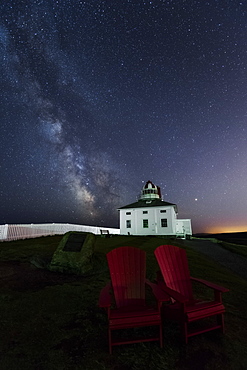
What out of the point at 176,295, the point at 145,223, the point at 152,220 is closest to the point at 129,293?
the point at 176,295

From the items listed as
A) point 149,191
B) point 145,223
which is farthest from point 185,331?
point 149,191

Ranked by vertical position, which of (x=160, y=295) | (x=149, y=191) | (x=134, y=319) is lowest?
(x=134, y=319)

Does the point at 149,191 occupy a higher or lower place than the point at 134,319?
higher

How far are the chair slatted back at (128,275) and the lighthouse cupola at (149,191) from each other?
27672 mm

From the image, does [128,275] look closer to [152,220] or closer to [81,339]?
[81,339]

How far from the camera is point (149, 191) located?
105 ft

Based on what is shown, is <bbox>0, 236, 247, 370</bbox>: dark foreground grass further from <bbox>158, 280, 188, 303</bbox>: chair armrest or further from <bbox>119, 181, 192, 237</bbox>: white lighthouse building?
<bbox>119, 181, 192, 237</bbox>: white lighthouse building

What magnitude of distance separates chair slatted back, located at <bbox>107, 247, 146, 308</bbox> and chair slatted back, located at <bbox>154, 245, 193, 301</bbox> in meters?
0.35

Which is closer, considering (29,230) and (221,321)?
(221,321)

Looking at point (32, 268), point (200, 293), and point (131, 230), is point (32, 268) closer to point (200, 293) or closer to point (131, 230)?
point (200, 293)

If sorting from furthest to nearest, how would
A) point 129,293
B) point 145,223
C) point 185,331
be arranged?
point 145,223 → point 129,293 → point 185,331

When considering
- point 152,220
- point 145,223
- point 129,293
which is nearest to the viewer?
point 129,293

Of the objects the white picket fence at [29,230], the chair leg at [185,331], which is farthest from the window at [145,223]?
the chair leg at [185,331]

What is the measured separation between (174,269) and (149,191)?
2879 cm
